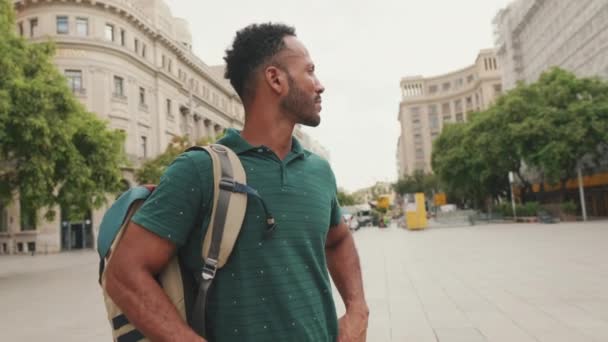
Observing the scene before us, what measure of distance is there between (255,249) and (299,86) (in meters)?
0.61

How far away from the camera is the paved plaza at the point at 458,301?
19.7 ft

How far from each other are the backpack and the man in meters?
0.04

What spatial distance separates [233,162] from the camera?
59.6 inches

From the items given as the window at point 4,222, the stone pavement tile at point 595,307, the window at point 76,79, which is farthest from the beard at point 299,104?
the window at point 4,222

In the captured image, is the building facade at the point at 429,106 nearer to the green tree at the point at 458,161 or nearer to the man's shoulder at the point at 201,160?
the green tree at the point at 458,161

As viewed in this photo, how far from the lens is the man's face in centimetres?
175

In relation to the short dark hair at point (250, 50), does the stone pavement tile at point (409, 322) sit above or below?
below

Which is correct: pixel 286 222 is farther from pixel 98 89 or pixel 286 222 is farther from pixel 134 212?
pixel 98 89

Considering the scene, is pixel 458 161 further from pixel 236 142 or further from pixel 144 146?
pixel 236 142

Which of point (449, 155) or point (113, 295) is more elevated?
point (449, 155)

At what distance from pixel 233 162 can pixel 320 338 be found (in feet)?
2.04

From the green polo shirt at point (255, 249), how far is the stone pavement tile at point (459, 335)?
4559mm

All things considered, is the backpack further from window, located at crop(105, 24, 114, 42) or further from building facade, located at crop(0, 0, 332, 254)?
window, located at crop(105, 24, 114, 42)

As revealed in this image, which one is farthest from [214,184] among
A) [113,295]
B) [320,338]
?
[320,338]
